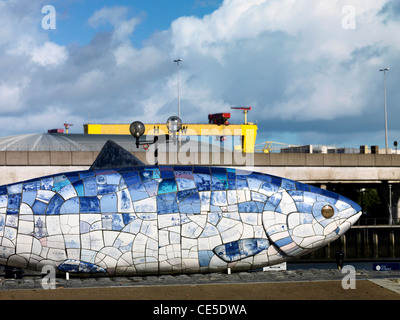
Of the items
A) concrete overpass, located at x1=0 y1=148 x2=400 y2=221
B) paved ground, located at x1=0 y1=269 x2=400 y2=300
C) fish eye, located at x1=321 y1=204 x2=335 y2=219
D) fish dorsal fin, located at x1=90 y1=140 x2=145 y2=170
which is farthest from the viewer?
concrete overpass, located at x1=0 y1=148 x2=400 y2=221

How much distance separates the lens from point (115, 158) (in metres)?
29.0

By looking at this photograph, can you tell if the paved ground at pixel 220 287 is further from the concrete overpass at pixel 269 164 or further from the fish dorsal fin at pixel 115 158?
the concrete overpass at pixel 269 164

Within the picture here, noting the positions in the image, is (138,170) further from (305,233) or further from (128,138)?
(128,138)

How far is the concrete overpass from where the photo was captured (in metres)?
52.6

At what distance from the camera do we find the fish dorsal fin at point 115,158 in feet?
94.1

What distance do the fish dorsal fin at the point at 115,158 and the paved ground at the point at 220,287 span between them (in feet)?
17.0

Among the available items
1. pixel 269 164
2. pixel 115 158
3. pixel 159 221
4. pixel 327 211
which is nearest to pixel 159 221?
pixel 159 221

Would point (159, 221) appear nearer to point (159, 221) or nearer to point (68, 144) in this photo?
point (159, 221)

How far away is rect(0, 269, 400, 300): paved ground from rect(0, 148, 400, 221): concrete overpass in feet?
84.9

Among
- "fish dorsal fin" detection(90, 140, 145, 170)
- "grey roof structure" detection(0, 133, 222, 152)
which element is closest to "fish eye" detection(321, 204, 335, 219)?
"fish dorsal fin" detection(90, 140, 145, 170)

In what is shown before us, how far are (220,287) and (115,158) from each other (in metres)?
8.14

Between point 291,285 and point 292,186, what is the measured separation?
4619 mm

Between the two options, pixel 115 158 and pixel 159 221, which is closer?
pixel 159 221

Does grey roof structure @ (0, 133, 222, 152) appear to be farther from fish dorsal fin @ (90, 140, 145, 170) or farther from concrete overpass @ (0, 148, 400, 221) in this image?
fish dorsal fin @ (90, 140, 145, 170)
